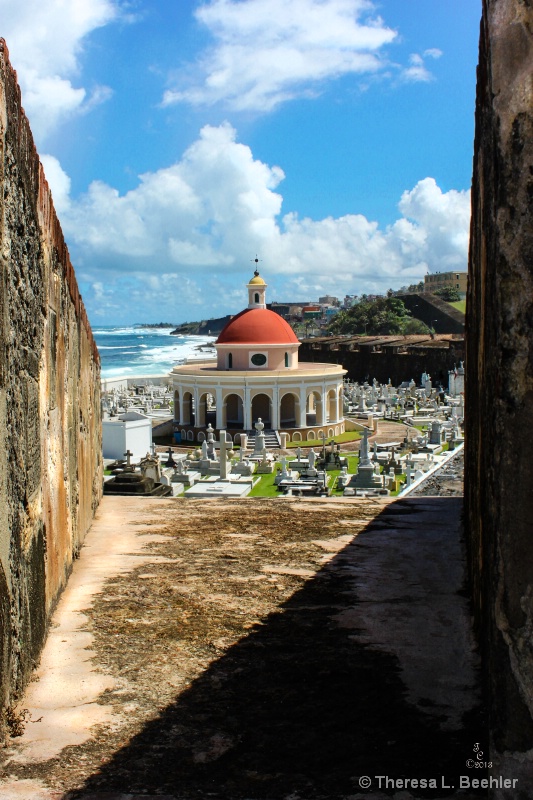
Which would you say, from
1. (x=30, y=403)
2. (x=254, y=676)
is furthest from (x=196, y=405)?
(x=254, y=676)

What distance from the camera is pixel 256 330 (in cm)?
3369

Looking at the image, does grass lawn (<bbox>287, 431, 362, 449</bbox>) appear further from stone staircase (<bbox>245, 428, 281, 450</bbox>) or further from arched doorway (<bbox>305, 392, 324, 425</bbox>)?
arched doorway (<bbox>305, 392, 324, 425</bbox>)

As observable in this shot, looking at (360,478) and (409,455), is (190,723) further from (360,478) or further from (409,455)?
(409,455)

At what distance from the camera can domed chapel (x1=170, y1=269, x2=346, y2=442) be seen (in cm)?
3191

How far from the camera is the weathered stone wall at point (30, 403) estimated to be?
2682mm

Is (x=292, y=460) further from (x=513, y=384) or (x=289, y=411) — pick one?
(x=513, y=384)

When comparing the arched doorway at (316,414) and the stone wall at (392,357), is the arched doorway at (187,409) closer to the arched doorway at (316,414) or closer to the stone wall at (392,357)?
the arched doorway at (316,414)

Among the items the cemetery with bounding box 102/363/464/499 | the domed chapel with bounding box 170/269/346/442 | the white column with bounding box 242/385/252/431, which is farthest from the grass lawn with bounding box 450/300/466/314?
the white column with bounding box 242/385/252/431

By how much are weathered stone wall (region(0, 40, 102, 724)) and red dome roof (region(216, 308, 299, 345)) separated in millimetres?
29039

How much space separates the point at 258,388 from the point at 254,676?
95.0 feet

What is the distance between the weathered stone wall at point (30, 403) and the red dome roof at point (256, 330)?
29.0m

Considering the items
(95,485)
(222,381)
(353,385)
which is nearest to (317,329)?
(353,385)

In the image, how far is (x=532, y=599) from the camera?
1.98 m

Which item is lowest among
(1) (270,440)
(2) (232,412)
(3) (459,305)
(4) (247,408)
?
(1) (270,440)
